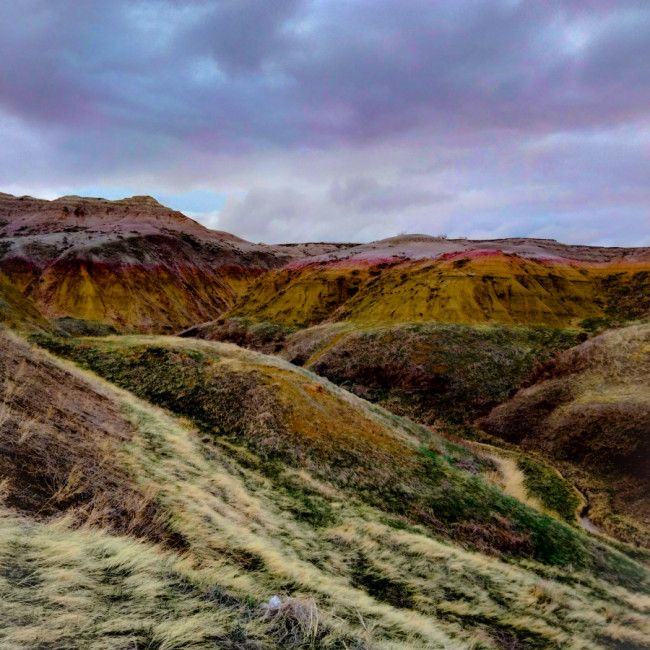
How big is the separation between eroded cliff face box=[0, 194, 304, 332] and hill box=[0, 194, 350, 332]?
0.53 feet

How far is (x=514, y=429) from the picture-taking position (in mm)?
30156

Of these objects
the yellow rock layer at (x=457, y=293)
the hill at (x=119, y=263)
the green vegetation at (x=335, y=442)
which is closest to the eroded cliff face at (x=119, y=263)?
the hill at (x=119, y=263)

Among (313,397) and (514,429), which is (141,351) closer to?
(313,397)

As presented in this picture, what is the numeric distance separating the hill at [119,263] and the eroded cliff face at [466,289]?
17.7 m

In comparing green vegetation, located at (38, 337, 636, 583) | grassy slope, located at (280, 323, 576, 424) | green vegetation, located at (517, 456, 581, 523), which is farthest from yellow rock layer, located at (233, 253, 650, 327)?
green vegetation, located at (38, 337, 636, 583)

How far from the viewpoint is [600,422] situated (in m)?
25.8

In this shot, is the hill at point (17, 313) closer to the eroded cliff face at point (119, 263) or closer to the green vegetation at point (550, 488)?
the green vegetation at point (550, 488)

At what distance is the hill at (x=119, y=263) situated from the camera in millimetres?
70312

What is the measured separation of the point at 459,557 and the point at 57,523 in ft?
30.3

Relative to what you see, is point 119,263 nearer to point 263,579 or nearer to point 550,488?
point 550,488

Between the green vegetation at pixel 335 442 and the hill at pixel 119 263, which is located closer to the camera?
the green vegetation at pixel 335 442

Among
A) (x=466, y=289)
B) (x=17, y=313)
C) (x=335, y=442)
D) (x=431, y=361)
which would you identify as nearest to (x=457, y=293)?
(x=466, y=289)

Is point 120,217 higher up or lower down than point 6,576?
higher up

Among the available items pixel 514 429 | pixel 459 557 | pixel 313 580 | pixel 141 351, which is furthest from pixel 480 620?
pixel 514 429
